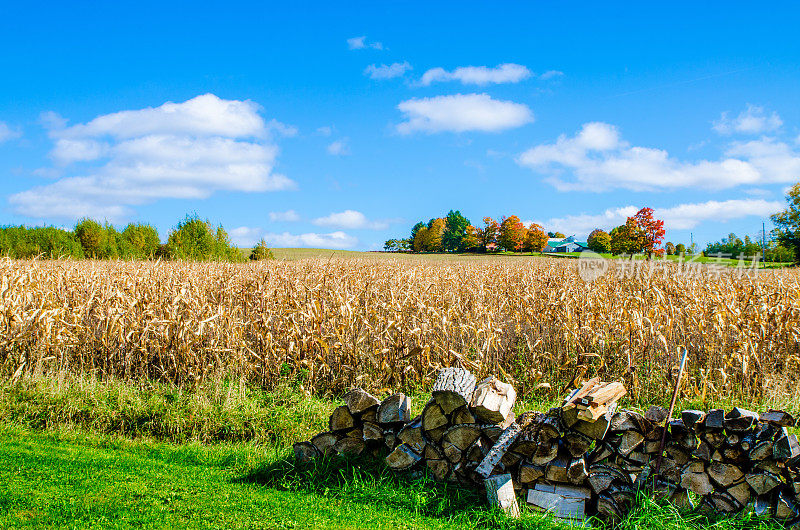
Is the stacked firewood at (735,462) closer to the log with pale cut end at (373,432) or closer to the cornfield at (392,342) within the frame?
the log with pale cut end at (373,432)

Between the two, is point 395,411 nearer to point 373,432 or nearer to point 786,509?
point 373,432

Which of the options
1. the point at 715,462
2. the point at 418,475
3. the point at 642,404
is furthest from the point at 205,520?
the point at 642,404

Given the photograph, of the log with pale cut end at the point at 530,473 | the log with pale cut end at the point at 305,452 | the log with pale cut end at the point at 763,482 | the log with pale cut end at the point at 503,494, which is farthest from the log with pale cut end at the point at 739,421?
the log with pale cut end at the point at 305,452

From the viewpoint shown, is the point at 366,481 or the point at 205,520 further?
the point at 366,481

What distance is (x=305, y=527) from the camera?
3.63 meters

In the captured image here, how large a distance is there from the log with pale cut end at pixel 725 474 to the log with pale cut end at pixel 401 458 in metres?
2.10

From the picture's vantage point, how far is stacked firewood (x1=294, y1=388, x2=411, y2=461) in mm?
4387

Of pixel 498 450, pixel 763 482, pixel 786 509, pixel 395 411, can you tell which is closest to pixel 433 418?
pixel 395 411

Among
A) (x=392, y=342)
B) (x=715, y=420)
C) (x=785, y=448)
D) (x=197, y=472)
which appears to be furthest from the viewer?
(x=392, y=342)

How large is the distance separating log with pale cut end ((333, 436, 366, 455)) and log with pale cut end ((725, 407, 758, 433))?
2719 millimetres

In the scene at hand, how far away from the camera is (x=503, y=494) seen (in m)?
3.73

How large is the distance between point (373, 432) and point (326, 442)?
0.45 metres

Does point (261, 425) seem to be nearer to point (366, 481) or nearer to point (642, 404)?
point (366, 481)

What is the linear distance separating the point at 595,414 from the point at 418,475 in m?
1.44
